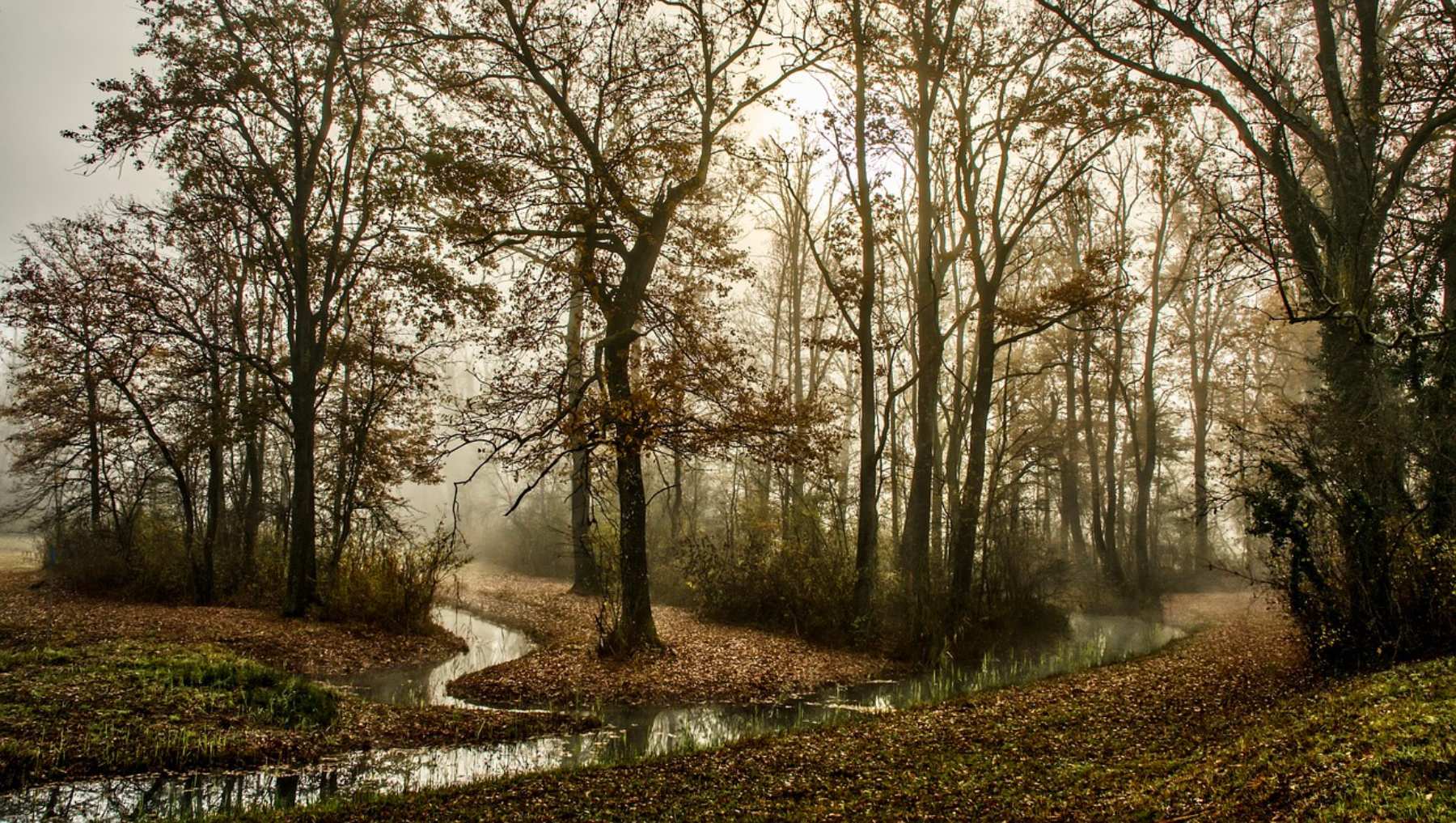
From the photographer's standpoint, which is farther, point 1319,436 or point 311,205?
point 311,205

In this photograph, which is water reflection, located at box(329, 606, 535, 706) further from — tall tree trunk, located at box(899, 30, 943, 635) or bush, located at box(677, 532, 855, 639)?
tall tree trunk, located at box(899, 30, 943, 635)

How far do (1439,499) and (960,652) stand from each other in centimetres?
648

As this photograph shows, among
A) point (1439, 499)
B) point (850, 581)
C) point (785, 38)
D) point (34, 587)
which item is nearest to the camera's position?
point (1439, 499)

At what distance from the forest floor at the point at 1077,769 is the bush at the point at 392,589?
355 inches

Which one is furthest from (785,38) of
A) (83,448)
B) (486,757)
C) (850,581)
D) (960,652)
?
(83,448)

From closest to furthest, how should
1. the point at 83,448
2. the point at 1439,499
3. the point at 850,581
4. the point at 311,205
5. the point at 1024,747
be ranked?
the point at 1024,747
the point at 1439,499
the point at 850,581
the point at 311,205
the point at 83,448

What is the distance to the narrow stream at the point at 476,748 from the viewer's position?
599 cm

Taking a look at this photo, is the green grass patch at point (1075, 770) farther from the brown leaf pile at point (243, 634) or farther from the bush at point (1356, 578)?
the brown leaf pile at point (243, 634)

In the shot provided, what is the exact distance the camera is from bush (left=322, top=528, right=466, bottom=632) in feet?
46.3

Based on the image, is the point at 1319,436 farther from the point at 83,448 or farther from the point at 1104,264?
the point at 83,448

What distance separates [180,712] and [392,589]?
6.68 metres

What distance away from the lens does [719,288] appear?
12625 mm

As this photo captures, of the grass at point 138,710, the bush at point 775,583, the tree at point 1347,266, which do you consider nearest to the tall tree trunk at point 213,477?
the grass at point 138,710

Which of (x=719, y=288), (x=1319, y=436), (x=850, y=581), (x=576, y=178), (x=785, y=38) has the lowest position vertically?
(x=850, y=581)
